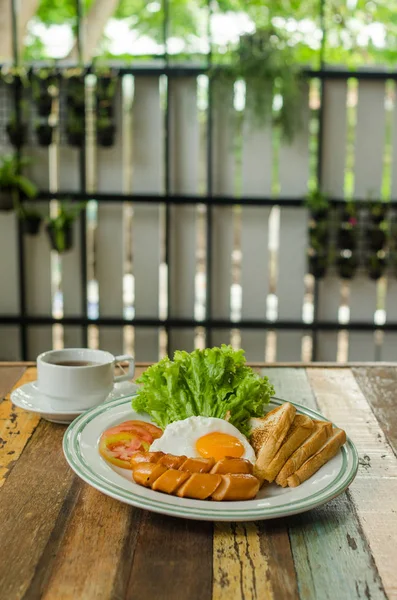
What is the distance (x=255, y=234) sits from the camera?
393 cm

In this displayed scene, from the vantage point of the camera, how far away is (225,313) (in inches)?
158

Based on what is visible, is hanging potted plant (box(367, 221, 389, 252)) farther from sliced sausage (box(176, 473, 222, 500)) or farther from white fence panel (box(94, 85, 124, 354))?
sliced sausage (box(176, 473, 222, 500))

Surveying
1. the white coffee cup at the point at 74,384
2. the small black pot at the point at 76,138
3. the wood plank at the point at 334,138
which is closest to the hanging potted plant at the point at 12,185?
the small black pot at the point at 76,138

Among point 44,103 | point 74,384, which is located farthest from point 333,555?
point 44,103

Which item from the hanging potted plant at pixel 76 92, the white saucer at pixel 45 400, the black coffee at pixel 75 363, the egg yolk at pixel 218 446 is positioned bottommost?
the white saucer at pixel 45 400

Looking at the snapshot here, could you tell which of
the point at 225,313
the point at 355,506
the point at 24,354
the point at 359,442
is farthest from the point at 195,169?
the point at 355,506

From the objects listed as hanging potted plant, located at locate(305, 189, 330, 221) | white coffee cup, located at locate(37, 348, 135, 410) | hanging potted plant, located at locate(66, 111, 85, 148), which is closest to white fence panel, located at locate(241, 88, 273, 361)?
hanging potted plant, located at locate(305, 189, 330, 221)

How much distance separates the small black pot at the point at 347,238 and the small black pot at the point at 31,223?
157 centimetres

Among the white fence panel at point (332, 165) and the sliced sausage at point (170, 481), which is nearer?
the sliced sausage at point (170, 481)

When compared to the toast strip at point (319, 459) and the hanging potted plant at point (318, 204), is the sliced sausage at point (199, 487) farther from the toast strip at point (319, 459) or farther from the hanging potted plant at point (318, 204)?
the hanging potted plant at point (318, 204)

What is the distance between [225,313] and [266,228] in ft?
1.69

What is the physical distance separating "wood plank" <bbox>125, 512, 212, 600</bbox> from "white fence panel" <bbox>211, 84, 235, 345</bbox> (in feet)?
10.0

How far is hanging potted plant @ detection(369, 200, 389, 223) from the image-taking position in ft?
12.3

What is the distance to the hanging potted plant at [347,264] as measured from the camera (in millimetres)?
3818
